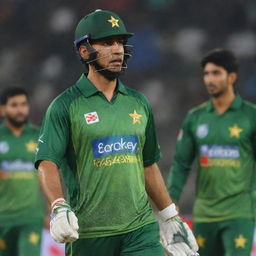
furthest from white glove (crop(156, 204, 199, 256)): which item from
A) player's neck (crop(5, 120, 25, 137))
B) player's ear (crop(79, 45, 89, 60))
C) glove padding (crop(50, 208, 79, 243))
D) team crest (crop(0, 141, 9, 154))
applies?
player's neck (crop(5, 120, 25, 137))

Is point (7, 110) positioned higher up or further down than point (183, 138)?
higher up

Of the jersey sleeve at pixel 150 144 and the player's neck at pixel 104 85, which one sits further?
the jersey sleeve at pixel 150 144

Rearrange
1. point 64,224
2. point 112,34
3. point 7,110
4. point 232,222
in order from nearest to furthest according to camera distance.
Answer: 1. point 64,224
2. point 112,34
3. point 232,222
4. point 7,110

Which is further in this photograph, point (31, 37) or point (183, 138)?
point (31, 37)

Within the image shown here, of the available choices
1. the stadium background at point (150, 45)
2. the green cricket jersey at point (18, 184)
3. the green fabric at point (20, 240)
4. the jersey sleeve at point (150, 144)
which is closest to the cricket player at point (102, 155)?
the jersey sleeve at point (150, 144)

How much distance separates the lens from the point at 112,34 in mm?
4953

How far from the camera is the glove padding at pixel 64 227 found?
14.5 ft

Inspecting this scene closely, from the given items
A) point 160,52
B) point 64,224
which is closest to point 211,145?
point 64,224

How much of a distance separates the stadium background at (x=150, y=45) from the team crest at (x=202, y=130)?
17.7ft

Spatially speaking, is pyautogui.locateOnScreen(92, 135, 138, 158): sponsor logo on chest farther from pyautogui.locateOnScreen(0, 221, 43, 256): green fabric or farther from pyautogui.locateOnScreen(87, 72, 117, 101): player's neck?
pyautogui.locateOnScreen(0, 221, 43, 256): green fabric

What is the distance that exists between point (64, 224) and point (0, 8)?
10719 millimetres

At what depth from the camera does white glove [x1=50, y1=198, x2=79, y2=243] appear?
4.43m

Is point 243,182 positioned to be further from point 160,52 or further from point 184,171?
point 160,52

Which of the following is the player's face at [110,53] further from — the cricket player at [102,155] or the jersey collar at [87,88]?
the jersey collar at [87,88]
